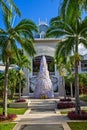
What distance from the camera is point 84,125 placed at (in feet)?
56.2

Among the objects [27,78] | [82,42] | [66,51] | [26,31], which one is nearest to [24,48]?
[26,31]

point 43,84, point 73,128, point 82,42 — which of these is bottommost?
point 73,128

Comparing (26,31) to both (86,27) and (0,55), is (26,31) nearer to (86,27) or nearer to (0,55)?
(0,55)

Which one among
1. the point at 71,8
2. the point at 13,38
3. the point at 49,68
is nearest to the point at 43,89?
the point at 49,68

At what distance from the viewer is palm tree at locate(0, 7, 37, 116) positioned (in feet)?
68.7

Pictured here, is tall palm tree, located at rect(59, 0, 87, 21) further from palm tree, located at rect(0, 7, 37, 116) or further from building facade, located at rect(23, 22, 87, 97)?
building facade, located at rect(23, 22, 87, 97)

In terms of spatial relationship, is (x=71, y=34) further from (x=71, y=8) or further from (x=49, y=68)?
(x=49, y=68)

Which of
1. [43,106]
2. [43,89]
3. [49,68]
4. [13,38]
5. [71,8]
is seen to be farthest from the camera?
[49,68]

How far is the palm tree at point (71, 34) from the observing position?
2169 cm

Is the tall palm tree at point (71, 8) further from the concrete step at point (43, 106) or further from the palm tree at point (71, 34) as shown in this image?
the concrete step at point (43, 106)

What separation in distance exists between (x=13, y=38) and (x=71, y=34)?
4715 millimetres

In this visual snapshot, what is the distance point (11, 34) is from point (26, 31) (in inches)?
51.9

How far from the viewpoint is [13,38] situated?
21328mm

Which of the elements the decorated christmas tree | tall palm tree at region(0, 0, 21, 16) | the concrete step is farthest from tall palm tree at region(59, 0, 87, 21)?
the decorated christmas tree
